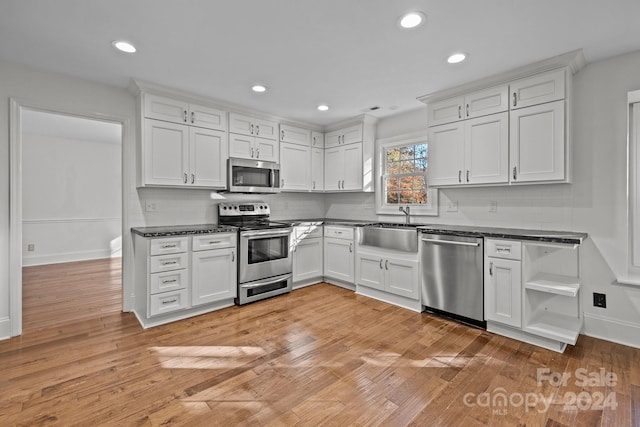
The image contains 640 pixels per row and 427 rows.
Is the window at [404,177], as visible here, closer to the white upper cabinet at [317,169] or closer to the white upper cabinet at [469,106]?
the white upper cabinet at [469,106]

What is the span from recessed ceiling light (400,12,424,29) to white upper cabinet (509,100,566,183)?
1.43 m

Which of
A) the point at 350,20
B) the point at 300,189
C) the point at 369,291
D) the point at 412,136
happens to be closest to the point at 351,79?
the point at 350,20

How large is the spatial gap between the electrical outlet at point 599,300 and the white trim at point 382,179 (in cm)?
Answer: 166

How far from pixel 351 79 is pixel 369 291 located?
8.21ft

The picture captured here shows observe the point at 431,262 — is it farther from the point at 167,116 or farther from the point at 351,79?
the point at 167,116

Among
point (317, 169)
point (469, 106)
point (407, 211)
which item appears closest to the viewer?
point (469, 106)

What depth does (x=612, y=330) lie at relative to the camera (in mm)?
2570

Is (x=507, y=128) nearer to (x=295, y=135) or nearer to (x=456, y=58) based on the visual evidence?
(x=456, y=58)

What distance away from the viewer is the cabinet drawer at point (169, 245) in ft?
9.59

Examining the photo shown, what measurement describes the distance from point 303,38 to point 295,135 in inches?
89.1

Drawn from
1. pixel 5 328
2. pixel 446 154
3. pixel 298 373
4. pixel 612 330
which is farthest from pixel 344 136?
pixel 5 328

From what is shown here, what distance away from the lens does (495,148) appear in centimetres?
299

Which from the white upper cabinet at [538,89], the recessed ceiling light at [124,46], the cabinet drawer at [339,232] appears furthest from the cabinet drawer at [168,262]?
the white upper cabinet at [538,89]

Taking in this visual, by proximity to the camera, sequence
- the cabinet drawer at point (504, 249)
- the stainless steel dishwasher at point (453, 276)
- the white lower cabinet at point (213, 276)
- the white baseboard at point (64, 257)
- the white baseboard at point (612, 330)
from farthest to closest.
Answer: the white baseboard at point (64, 257) → the white lower cabinet at point (213, 276) → the stainless steel dishwasher at point (453, 276) → the cabinet drawer at point (504, 249) → the white baseboard at point (612, 330)
